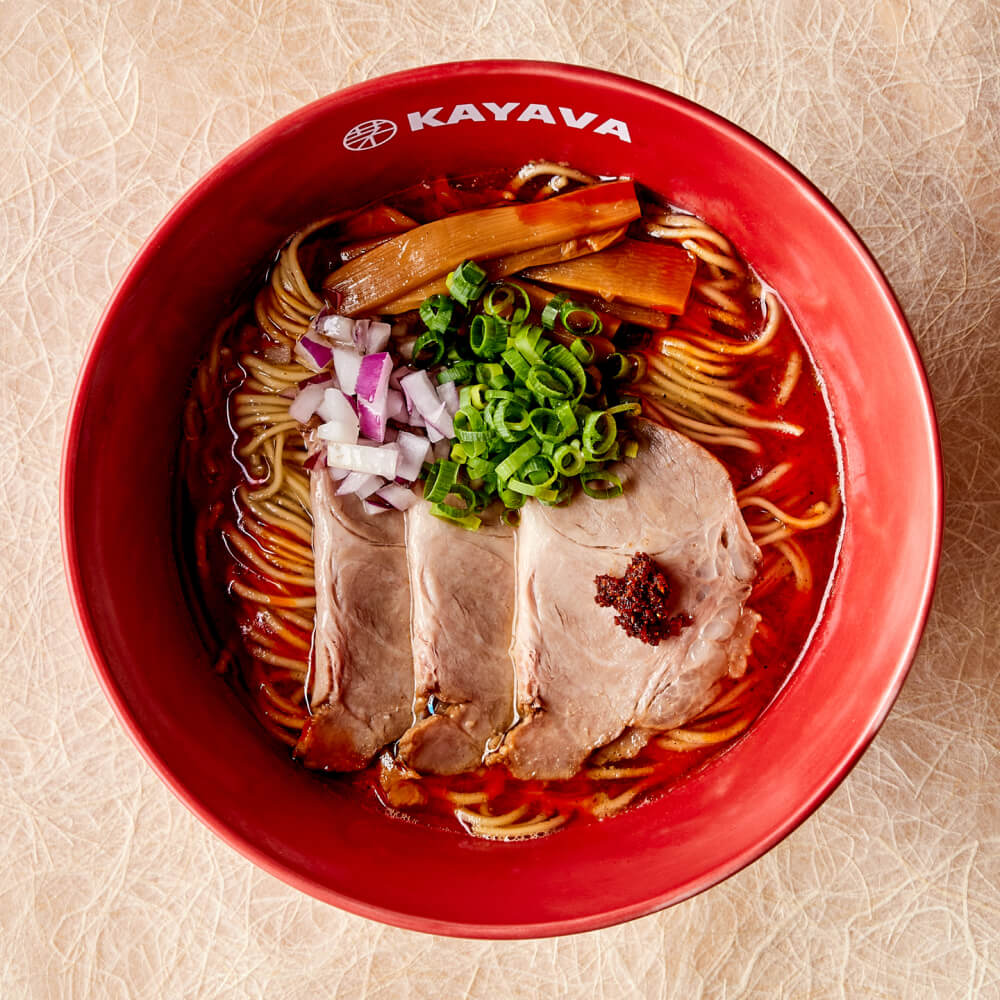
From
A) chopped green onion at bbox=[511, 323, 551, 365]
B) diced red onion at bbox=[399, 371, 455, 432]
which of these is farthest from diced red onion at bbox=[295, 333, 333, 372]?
chopped green onion at bbox=[511, 323, 551, 365]

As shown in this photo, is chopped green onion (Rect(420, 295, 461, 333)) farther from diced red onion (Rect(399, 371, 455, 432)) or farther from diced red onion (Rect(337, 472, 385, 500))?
diced red onion (Rect(337, 472, 385, 500))

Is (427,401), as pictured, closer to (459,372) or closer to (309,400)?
(459,372)

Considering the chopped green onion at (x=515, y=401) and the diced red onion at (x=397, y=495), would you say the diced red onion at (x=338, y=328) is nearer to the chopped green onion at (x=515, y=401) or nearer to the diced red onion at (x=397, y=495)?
the chopped green onion at (x=515, y=401)

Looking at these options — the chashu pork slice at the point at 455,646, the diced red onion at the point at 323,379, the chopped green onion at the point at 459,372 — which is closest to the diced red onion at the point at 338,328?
the diced red onion at the point at 323,379

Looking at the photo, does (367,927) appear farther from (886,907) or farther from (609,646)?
(886,907)

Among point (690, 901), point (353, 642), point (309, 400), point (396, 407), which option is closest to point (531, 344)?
point (396, 407)

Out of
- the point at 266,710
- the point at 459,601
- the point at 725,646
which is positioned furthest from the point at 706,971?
the point at 266,710
